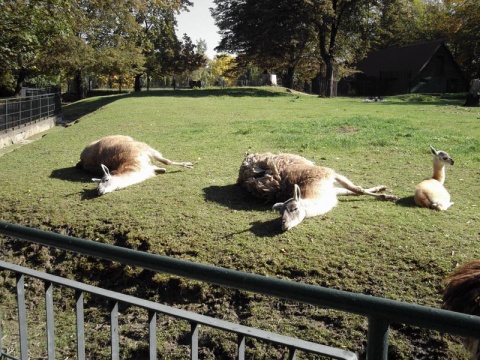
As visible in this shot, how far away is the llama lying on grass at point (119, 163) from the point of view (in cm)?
821

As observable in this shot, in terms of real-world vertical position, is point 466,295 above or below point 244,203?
above

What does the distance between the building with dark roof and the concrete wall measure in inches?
1221

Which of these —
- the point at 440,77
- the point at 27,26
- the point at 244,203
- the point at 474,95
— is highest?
the point at 440,77

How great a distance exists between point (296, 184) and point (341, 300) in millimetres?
5087

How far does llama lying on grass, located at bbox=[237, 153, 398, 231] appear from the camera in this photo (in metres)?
6.42

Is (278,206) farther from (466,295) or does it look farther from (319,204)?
(466,295)

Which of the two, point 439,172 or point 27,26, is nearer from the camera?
point 439,172

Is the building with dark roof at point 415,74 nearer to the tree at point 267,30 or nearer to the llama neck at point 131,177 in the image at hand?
the tree at point 267,30

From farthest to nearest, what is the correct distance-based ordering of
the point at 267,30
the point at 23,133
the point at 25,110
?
the point at 267,30, the point at 25,110, the point at 23,133

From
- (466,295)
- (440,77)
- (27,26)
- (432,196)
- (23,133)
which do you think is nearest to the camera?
(466,295)

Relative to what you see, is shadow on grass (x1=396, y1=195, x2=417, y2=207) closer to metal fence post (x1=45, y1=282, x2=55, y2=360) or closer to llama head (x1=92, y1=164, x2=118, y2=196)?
llama head (x1=92, y1=164, x2=118, y2=196)

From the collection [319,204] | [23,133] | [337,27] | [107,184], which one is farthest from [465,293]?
[337,27]

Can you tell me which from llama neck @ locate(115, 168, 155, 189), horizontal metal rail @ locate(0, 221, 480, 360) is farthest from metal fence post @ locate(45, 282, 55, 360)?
llama neck @ locate(115, 168, 155, 189)

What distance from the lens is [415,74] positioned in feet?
144
